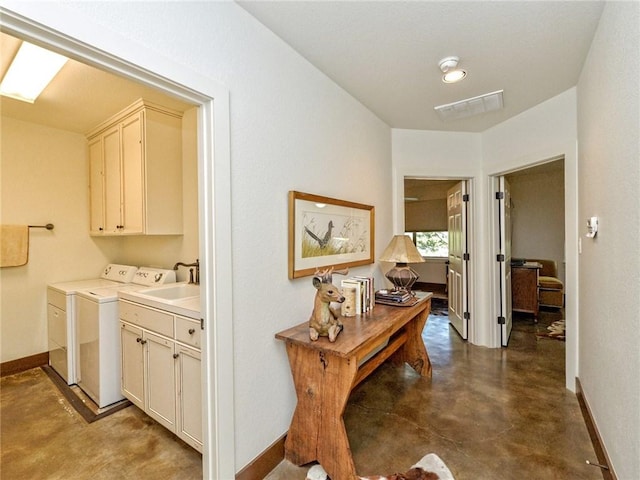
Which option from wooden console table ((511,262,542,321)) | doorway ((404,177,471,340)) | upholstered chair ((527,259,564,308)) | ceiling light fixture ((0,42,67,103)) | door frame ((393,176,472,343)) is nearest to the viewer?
ceiling light fixture ((0,42,67,103))

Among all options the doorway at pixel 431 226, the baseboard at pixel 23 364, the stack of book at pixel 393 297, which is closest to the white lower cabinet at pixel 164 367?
the stack of book at pixel 393 297

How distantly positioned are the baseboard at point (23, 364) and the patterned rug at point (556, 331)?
559 cm

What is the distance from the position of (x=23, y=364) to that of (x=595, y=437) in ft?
15.1

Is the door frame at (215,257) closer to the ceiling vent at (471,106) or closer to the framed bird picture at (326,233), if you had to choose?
the framed bird picture at (326,233)

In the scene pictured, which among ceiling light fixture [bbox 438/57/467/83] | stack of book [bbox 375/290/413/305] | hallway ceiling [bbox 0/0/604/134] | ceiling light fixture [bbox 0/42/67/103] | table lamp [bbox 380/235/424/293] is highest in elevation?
hallway ceiling [bbox 0/0/604/134]

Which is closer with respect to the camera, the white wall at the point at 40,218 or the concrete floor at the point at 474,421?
the concrete floor at the point at 474,421

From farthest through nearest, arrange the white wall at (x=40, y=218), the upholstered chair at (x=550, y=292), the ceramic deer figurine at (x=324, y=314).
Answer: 1. the upholstered chair at (x=550, y=292)
2. the white wall at (x=40, y=218)
3. the ceramic deer figurine at (x=324, y=314)

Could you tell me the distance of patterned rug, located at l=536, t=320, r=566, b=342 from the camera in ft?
12.4

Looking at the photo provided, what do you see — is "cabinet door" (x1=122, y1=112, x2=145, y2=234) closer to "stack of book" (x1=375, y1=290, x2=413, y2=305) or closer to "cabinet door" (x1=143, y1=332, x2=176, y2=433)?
"cabinet door" (x1=143, y1=332, x2=176, y2=433)

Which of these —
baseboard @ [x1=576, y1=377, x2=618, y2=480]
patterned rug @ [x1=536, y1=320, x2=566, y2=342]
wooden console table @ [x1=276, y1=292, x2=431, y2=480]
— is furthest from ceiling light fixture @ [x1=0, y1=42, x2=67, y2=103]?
patterned rug @ [x1=536, y1=320, x2=566, y2=342]

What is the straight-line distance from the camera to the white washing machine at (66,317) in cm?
254

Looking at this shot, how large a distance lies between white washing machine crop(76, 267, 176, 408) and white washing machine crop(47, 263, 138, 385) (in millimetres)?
187

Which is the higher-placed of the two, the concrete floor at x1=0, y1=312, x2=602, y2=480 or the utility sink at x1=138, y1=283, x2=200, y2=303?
the utility sink at x1=138, y1=283, x2=200, y2=303

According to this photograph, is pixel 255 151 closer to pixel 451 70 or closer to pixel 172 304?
pixel 172 304
